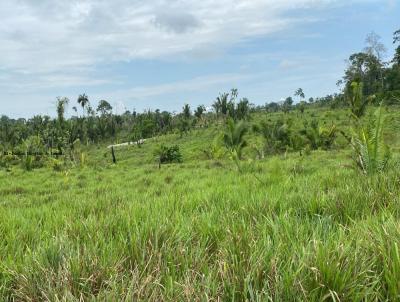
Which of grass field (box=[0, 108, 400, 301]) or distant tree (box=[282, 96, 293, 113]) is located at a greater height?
distant tree (box=[282, 96, 293, 113])

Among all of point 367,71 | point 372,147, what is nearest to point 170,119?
point 367,71

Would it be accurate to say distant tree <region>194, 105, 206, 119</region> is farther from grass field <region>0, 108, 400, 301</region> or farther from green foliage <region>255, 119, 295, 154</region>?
grass field <region>0, 108, 400, 301</region>

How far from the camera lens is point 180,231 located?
2.88 metres

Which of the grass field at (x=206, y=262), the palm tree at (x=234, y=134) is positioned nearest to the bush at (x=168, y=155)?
the palm tree at (x=234, y=134)

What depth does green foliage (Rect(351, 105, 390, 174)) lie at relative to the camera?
6852mm

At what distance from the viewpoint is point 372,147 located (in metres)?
A: 6.86

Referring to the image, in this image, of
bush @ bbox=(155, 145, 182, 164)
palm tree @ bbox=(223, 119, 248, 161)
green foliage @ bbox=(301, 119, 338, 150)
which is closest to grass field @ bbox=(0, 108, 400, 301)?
palm tree @ bbox=(223, 119, 248, 161)

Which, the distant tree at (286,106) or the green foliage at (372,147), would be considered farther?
the distant tree at (286,106)

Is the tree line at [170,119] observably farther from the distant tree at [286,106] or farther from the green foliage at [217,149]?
the green foliage at [217,149]

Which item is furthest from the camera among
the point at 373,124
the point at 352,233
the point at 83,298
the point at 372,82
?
the point at 372,82

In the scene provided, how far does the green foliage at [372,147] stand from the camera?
6852 millimetres

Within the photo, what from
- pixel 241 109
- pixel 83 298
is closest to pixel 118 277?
pixel 83 298

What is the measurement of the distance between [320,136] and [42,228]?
24.1 meters

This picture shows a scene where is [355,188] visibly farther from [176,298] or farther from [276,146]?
[276,146]
